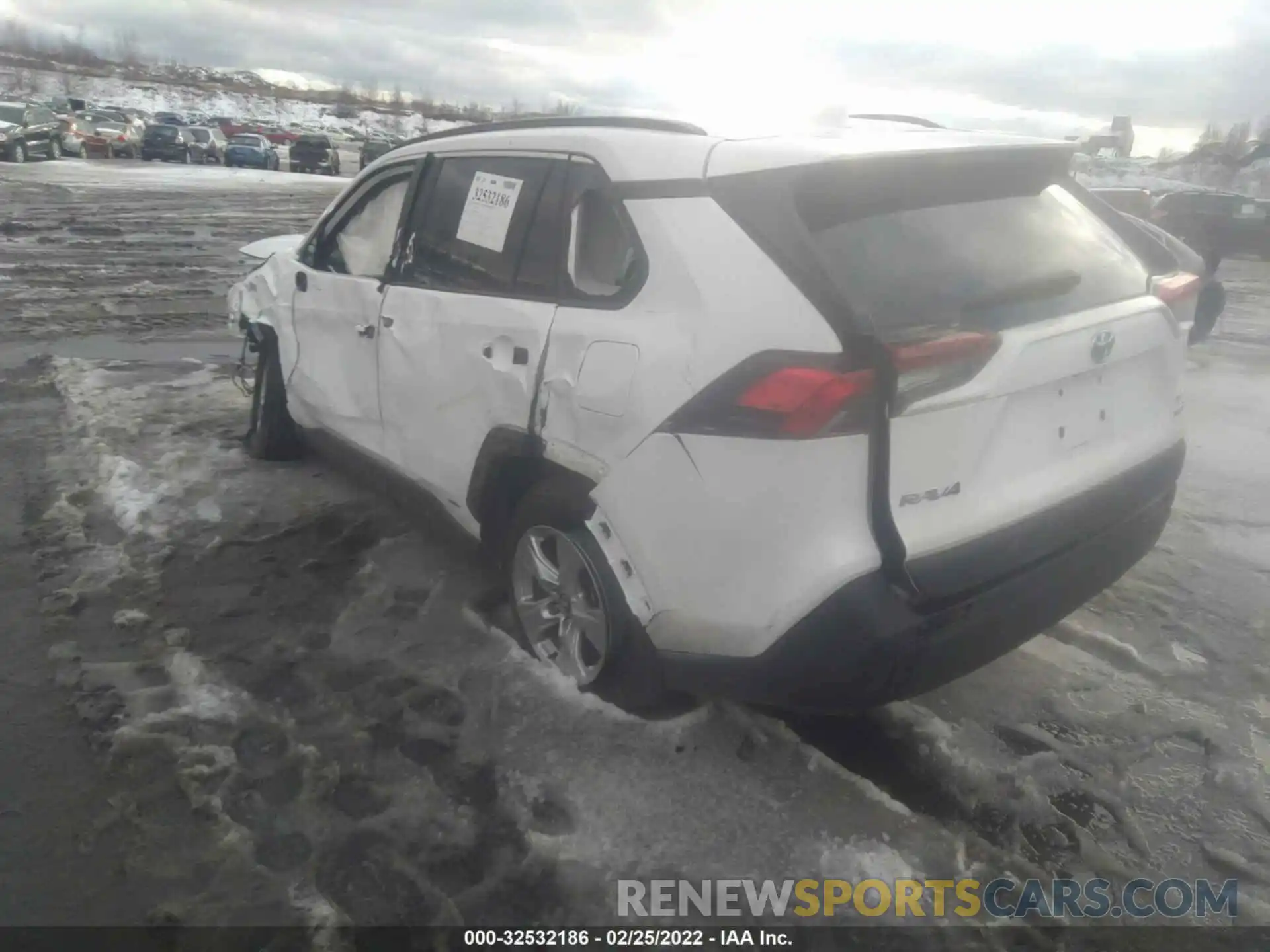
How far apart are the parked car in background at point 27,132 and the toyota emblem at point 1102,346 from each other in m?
32.8

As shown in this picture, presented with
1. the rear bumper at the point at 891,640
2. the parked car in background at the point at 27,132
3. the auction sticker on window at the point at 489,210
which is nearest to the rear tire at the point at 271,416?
the auction sticker on window at the point at 489,210

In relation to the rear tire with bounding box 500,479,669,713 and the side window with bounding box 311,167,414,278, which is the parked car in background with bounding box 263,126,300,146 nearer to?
the side window with bounding box 311,167,414,278

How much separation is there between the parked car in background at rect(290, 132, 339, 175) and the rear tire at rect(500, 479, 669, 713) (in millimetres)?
37713

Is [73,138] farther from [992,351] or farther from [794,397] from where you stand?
[992,351]

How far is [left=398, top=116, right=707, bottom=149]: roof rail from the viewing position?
2949mm

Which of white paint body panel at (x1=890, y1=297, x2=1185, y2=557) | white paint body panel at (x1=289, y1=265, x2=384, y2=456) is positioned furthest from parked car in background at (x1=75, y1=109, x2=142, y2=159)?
white paint body panel at (x1=890, y1=297, x2=1185, y2=557)

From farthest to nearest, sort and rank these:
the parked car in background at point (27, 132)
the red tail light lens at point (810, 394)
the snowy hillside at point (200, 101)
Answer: the snowy hillside at point (200, 101), the parked car in background at point (27, 132), the red tail light lens at point (810, 394)

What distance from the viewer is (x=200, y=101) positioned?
86562 millimetres

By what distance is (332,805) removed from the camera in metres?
2.78

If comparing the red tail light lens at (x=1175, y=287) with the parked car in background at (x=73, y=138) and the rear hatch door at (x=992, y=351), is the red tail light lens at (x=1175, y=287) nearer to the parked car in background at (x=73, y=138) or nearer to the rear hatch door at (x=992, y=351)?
the rear hatch door at (x=992, y=351)

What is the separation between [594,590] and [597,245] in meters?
1.05

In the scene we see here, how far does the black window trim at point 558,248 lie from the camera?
2771mm

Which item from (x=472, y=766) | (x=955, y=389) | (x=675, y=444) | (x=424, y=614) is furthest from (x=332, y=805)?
(x=955, y=389)

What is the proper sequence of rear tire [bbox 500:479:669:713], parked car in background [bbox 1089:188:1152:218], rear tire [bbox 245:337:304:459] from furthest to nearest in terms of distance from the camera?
parked car in background [bbox 1089:188:1152:218] → rear tire [bbox 245:337:304:459] → rear tire [bbox 500:479:669:713]
